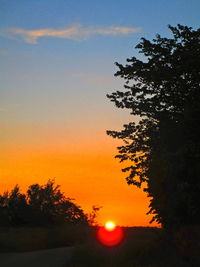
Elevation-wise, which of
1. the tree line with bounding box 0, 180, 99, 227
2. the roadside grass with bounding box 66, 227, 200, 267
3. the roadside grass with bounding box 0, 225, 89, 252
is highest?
the tree line with bounding box 0, 180, 99, 227

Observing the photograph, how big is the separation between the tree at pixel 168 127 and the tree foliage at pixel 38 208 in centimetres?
1890

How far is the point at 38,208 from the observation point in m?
42.9

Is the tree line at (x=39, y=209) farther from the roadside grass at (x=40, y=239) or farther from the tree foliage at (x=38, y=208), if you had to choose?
the roadside grass at (x=40, y=239)

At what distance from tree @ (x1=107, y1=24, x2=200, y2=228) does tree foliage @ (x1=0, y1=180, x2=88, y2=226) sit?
1890 centimetres

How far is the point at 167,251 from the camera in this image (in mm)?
20969

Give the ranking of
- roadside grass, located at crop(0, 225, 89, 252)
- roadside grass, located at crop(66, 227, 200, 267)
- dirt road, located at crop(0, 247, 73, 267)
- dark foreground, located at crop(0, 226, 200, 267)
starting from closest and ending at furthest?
1. roadside grass, located at crop(66, 227, 200, 267)
2. dark foreground, located at crop(0, 226, 200, 267)
3. dirt road, located at crop(0, 247, 73, 267)
4. roadside grass, located at crop(0, 225, 89, 252)

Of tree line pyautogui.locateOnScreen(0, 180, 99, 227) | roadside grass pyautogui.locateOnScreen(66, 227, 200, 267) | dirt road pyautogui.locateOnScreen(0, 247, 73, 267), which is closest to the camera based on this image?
roadside grass pyautogui.locateOnScreen(66, 227, 200, 267)

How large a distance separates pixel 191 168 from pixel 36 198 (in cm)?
2586

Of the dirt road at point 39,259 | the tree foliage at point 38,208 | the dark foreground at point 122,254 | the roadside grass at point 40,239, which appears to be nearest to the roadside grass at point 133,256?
the dark foreground at point 122,254

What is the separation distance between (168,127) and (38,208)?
23153 mm

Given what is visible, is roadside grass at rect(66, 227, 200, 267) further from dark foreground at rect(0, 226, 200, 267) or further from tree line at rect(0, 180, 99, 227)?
tree line at rect(0, 180, 99, 227)

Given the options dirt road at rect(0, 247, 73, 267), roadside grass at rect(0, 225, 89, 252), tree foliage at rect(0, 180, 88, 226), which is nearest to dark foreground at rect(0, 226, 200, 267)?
dirt road at rect(0, 247, 73, 267)

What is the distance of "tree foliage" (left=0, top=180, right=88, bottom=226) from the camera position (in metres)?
41.0

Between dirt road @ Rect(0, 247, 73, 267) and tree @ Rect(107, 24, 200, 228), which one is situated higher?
tree @ Rect(107, 24, 200, 228)
